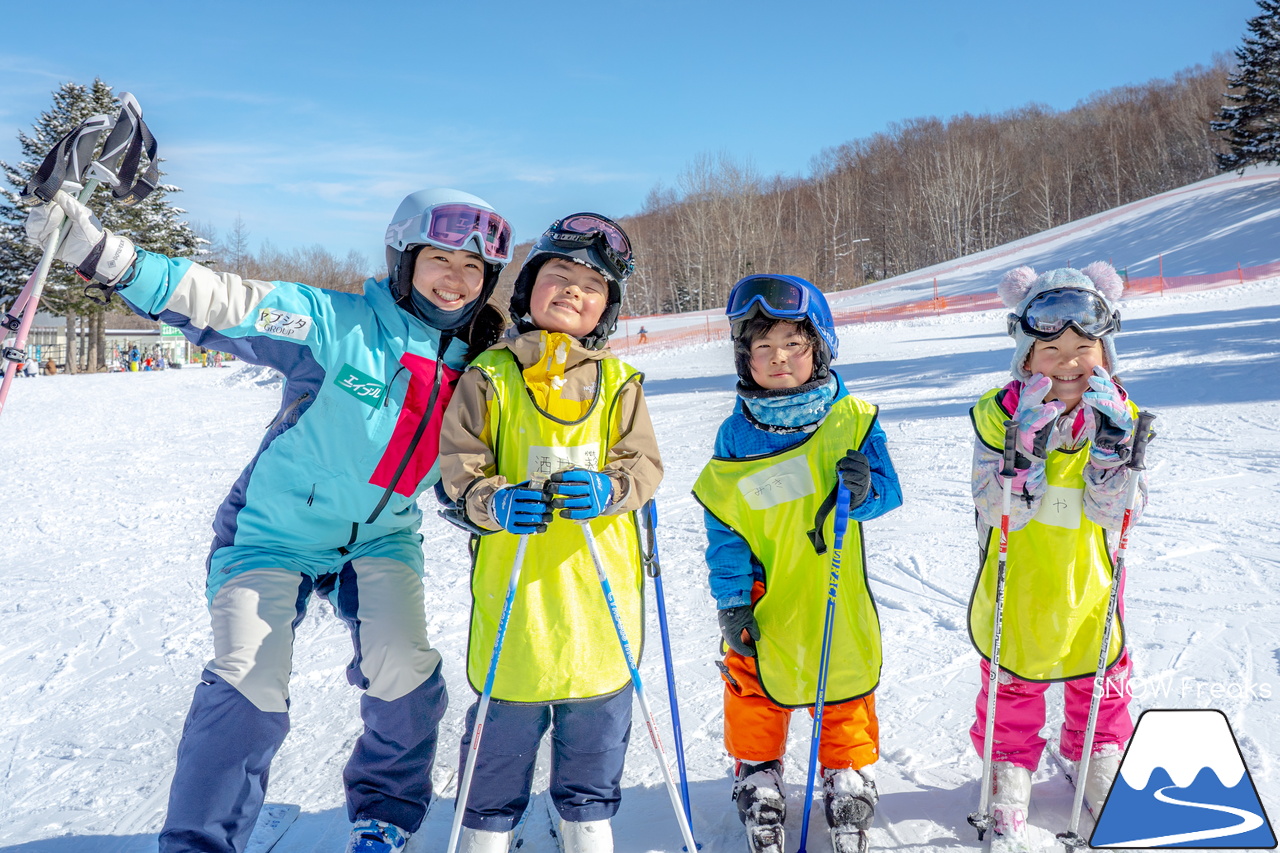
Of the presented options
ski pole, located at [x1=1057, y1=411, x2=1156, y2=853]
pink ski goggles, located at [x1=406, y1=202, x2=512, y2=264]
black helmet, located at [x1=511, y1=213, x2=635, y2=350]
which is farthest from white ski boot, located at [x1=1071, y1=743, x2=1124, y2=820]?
pink ski goggles, located at [x1=406, y1=202, x2=512, y2=264]

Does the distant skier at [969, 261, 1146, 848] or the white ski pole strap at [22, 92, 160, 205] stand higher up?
the white ski pole strap at [22, 92, 160, 205]

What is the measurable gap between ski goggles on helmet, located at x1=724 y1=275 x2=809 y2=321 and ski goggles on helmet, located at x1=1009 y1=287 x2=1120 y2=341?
0.71 meters

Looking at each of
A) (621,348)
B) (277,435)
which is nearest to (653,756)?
(277,435)

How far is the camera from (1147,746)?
7.33ft

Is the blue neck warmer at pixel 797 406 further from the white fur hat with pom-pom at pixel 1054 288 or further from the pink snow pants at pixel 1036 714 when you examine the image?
the pink snow pants at pixel 1036 714

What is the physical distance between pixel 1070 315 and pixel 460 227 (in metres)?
1.90

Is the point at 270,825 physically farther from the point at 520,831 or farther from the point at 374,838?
the point at 520,831

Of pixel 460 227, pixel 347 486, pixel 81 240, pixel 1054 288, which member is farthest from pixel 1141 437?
pixel 81 240

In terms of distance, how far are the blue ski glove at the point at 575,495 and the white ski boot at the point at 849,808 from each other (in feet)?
3.72

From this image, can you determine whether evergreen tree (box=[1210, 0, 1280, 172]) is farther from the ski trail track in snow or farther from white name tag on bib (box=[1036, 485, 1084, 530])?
white name tag on bib (box=[1036, 485, 1084, 530])

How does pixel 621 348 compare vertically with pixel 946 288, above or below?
below

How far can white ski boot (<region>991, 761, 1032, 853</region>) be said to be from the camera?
88.6 inches

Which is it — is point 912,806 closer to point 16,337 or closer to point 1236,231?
point 16,337

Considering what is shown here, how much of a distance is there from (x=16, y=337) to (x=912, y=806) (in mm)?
3037
